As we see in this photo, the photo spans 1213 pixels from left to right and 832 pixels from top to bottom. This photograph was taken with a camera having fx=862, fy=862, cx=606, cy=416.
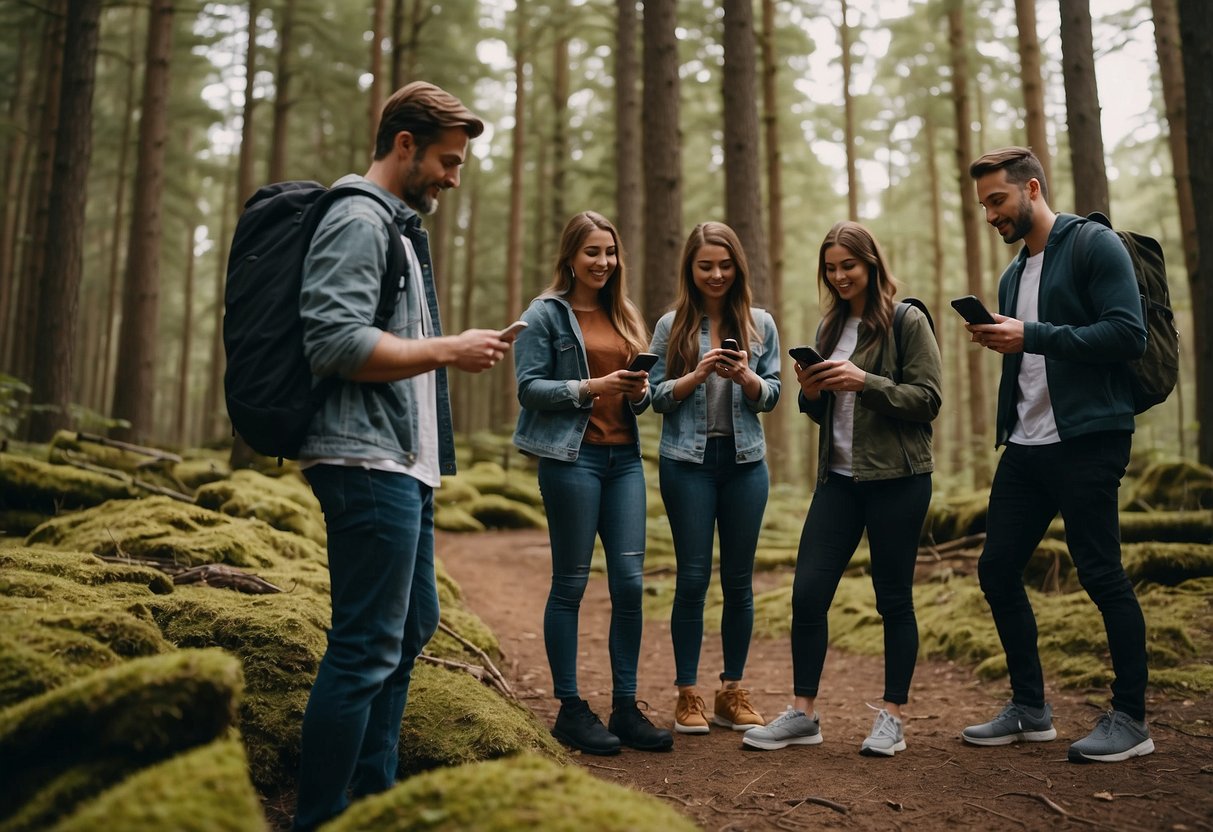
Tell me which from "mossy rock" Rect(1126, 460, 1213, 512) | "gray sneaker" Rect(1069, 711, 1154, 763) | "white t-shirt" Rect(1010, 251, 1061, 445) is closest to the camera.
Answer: "gray sneaker" Rect(1069, 711, 1154, 763)

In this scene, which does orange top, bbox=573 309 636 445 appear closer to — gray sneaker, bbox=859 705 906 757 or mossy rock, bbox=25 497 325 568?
gray sneaker, bbox=859 705 906 757

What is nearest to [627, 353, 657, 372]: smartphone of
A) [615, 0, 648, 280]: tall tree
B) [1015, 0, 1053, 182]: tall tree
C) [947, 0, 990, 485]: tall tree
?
[615, 0, 648, 280]: tall tree

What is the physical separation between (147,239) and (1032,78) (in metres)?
13.0

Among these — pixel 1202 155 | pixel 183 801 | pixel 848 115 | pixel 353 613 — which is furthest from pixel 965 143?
pixel 183 801

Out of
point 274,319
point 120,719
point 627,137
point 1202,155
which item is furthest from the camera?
point 627,137

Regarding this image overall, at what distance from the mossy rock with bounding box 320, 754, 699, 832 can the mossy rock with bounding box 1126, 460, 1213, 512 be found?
7.09 m

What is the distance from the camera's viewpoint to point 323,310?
8.32 ft

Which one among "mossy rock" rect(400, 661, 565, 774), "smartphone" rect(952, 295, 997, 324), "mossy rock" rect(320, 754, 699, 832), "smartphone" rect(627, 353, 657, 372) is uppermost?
"smartphone" rect(952, 295, 997, 324)

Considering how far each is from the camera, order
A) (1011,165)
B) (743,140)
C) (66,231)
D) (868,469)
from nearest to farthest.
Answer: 1. (1011,165)
2. (868,469)
3. (743,140)
4. (66,231)

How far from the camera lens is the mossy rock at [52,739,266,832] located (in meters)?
1.69

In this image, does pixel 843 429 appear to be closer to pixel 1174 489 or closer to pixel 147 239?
pixel 1174 489

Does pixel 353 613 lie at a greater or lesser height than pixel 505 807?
greater

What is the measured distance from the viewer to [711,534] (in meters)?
4.66

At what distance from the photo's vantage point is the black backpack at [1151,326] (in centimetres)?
390
